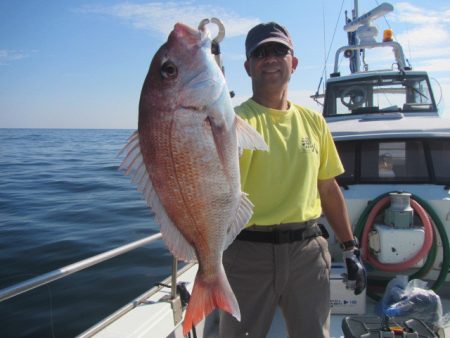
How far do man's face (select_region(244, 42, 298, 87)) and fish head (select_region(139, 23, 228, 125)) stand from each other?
29.6 inches

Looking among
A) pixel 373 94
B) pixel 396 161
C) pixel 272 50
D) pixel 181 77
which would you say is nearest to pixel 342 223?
pixel 272 50

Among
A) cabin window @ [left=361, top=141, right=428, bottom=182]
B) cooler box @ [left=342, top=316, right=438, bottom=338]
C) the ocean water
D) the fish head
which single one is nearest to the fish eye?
the fish head

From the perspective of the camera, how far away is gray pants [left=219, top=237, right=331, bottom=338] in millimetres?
2092

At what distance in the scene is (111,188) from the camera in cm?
1330

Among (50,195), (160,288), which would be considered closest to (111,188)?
(50,195)

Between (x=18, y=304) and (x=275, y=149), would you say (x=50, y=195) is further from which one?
(x=275, y=149)

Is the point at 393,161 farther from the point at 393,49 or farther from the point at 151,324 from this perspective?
the point at 393,49

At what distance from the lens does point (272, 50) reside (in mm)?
2117

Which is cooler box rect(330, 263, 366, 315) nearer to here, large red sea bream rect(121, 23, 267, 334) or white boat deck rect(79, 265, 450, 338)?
white boat deck rect(79, 265, 450, 338)

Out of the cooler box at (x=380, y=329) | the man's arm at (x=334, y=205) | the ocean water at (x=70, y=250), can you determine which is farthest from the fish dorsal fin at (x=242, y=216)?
the ocean water at (x=70, y=250)

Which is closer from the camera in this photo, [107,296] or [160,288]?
[160,288]

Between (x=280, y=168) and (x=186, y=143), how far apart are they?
0.79m

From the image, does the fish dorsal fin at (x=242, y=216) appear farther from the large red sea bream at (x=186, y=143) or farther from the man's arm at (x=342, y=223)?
the man's arm at (x=342, y=223)

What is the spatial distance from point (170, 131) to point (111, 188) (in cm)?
1248
